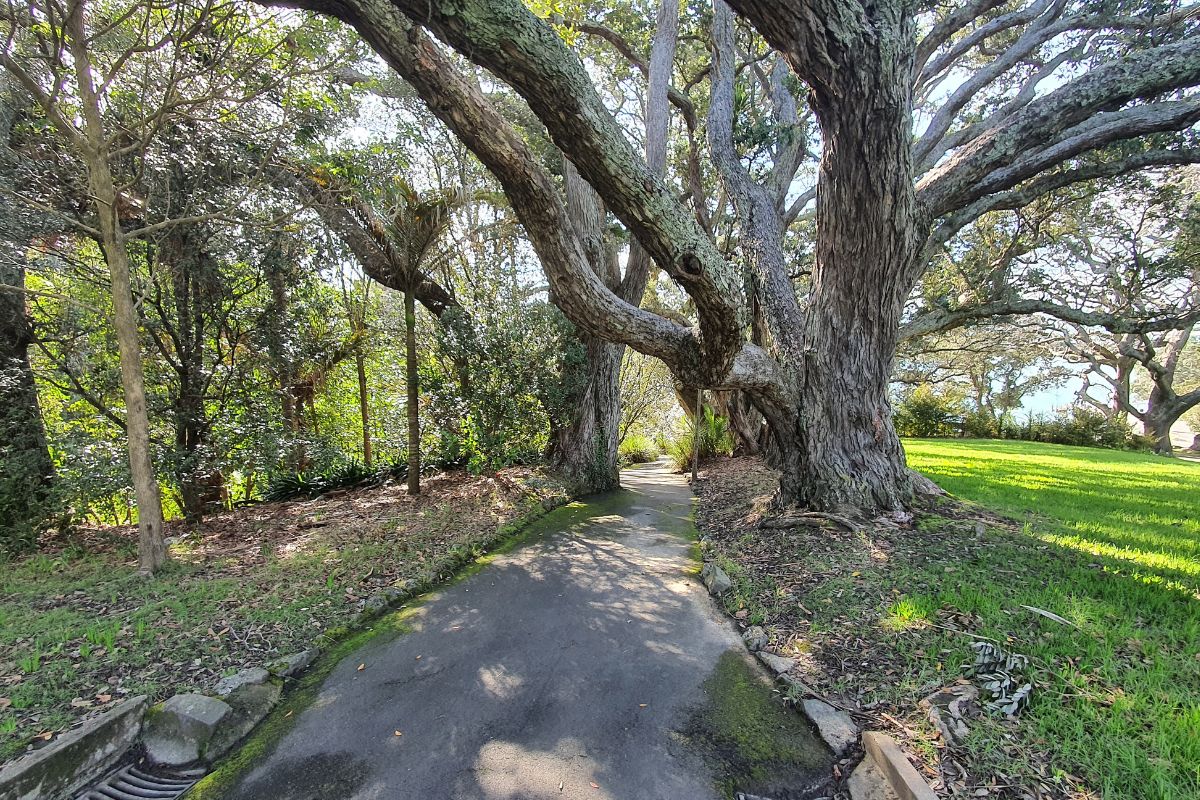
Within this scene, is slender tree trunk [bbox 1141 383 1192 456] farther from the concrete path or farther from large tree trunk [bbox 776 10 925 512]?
the concrete path

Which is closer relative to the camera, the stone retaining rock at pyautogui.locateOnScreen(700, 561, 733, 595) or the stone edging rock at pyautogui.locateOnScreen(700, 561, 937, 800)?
the stone edging rock at pyautogui.locateOnScreen(700, 561, 937, 800)

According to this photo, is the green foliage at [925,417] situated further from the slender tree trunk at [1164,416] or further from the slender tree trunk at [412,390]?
the slender tree trunk at [412,390]

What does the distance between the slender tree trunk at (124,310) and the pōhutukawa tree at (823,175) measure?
193 cm

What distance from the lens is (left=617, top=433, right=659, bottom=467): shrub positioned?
13195mm

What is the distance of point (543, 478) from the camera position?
6953mm

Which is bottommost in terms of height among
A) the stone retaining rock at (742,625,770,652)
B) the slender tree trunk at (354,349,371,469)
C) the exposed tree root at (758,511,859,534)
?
the stone retaining rock at (742,625,770,652)

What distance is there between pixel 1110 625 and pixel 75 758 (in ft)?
15.1

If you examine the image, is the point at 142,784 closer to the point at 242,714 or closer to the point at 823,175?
the point at 242,714

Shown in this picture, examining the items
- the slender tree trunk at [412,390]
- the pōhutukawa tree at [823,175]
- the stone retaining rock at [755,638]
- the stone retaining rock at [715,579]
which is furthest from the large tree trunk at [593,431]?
the stone retaining rock at [755,638]

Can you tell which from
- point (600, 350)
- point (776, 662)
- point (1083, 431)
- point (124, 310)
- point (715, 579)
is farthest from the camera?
point (1083, 431)

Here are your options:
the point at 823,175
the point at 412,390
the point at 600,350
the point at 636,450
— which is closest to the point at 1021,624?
the point at 823,175

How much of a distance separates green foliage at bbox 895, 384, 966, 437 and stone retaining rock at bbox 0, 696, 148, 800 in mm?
17188

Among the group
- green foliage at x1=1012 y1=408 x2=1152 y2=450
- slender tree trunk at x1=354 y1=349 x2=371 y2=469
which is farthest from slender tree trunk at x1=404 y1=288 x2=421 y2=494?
green foliage at x1=1012 y1=408 x2=1152 y2=450

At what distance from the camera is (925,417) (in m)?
14.8
